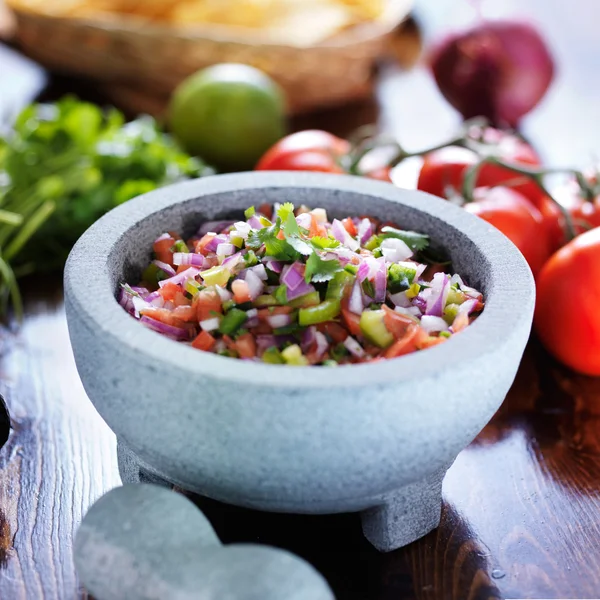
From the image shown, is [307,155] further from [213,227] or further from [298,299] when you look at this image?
[298,299]

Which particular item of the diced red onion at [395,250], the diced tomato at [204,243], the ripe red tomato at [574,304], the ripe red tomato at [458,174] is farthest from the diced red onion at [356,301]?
the ripe red tomato at [458,174]

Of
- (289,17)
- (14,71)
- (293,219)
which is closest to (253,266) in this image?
(293,219)

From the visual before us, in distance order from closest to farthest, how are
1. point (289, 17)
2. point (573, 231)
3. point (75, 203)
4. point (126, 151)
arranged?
point (573, 231) < point (75, 203) < point (126, 151) < point (289, 17)

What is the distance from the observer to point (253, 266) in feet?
3.15

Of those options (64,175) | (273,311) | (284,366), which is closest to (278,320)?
(273,311)

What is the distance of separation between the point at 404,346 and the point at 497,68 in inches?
56.6

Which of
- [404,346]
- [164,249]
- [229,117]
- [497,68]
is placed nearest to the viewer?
[404,346]

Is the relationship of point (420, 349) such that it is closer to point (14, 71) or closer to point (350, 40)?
point (350, 40)

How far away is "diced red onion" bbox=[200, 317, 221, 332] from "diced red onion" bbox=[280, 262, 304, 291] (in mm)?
84

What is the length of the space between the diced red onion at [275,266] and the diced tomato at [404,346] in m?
0.16

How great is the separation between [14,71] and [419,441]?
2286 millimetres

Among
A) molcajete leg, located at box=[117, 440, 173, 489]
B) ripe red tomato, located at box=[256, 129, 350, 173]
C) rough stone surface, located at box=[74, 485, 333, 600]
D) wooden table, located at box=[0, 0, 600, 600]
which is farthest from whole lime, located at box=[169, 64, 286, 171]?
rough stone surface, located at box=[74, 485, 333, 600]

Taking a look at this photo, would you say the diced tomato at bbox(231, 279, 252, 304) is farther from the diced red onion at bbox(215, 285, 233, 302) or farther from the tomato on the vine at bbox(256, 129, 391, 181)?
the tomato on the vine at bbox(256, 129, 391, 181)

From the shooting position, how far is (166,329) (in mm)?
918
